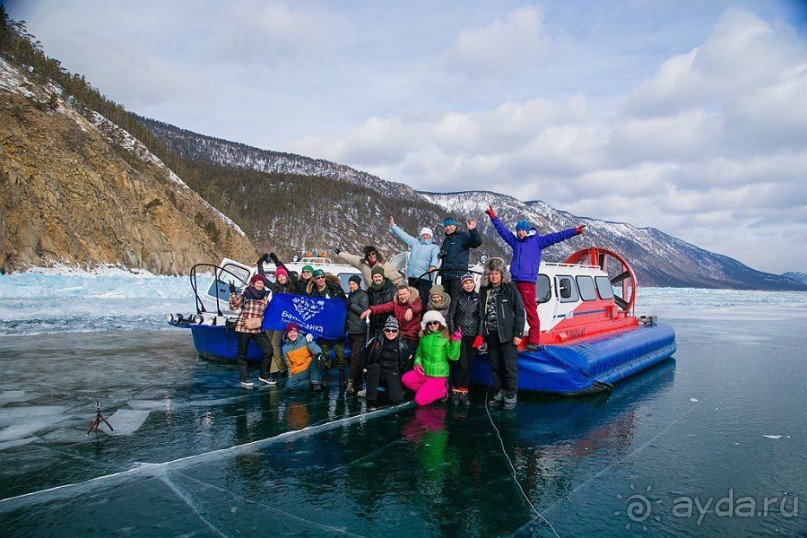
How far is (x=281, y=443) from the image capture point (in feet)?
17.1

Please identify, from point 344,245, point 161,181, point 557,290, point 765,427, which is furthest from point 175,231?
point 344,245

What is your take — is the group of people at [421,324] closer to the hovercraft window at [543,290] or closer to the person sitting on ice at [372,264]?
the person sitting on ice at [372,264]

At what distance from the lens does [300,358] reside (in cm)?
779

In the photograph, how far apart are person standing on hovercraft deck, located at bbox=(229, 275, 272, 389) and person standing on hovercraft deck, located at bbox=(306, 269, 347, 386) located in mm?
732

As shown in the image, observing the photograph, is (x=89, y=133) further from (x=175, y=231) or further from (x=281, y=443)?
(x=281, y=443)

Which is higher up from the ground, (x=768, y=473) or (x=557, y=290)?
(x=557, y=290)

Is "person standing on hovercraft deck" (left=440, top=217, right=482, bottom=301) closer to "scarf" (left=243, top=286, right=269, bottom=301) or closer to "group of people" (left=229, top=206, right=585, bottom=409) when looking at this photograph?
"group of people" (left=229, top=206, right=585, bottom=409)

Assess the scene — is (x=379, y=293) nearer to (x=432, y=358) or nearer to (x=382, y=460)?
(x=432, y=358)

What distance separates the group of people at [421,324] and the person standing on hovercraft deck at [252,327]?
0.6 inches

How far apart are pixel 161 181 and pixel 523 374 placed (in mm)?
47658

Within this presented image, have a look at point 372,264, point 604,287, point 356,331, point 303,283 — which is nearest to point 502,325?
point 356,331

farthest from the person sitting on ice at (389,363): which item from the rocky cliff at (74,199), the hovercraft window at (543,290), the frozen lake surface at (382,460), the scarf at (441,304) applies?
the rocky cliff at (74,199)

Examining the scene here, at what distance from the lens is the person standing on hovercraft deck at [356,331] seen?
731 cm

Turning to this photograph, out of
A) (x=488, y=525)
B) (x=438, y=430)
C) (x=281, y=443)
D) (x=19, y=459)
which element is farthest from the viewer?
(x=438, y=430)
